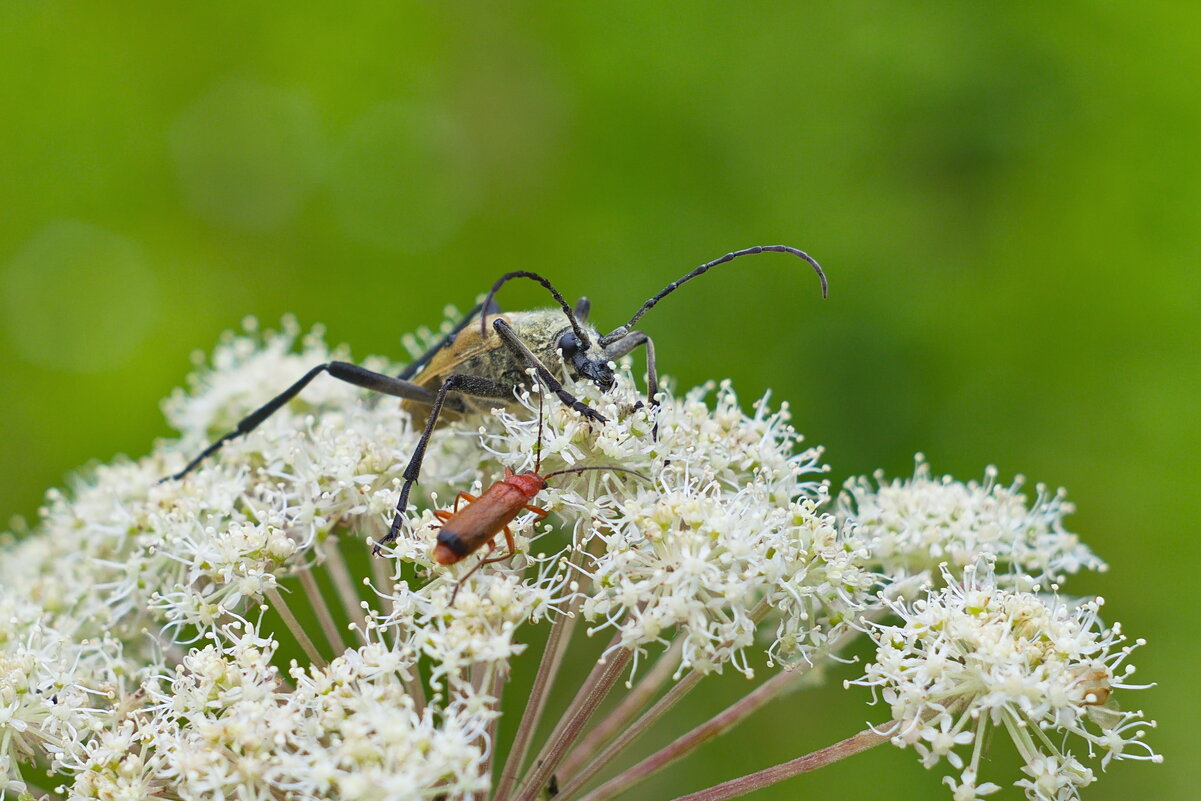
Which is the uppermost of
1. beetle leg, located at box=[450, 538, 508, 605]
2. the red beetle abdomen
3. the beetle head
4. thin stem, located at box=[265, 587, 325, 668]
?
the beetle head

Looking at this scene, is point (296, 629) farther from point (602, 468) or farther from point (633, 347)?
point (633, 347)

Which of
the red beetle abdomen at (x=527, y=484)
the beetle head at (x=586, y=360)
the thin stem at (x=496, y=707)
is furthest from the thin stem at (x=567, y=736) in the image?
the beetle head at (x=586, y=360)

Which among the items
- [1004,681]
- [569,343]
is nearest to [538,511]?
[569,343]

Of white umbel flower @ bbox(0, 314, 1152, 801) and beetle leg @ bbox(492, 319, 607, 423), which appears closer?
white umbel flower @ bbox(0, 314, 1152, 801)

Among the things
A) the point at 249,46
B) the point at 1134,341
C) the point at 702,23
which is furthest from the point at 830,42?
the point at 249,46

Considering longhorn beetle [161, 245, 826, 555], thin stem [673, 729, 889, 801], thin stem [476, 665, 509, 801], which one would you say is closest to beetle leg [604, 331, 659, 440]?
longhorn beetle [161, 245, 826, 555]

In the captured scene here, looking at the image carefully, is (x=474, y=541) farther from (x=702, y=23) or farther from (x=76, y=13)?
(x=76, y=13)

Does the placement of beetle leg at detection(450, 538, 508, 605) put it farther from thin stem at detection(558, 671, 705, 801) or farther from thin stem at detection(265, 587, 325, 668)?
thin stem at detection(558, 671, 705, 801)
